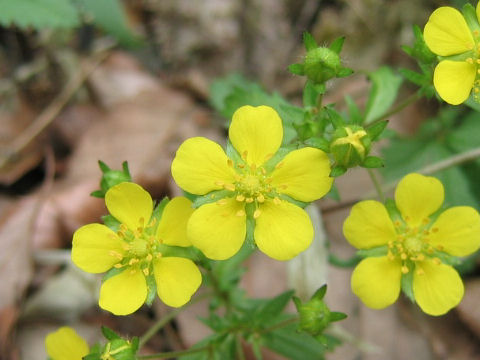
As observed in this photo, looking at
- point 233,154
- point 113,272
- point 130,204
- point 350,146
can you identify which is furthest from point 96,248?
point 350,146

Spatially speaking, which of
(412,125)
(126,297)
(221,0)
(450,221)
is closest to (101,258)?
(126,297)

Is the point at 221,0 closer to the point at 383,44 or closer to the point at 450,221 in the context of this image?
the point at 383,44

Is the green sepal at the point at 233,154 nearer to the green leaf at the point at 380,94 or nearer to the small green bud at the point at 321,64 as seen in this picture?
the small green bud at the point at 321,64

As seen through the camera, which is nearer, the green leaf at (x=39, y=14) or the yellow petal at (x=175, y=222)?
the yellow petal at (x=175, y=222)

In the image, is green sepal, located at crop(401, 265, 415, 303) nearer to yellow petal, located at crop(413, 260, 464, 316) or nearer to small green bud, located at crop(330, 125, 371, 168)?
yellow petal, located at crop(413, 260, 464, 316)

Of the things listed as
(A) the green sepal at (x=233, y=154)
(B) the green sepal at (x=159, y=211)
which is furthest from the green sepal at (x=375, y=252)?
(B) the green sepal at (x=159, y=211)

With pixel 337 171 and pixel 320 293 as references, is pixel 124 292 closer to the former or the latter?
pixel 320 293
